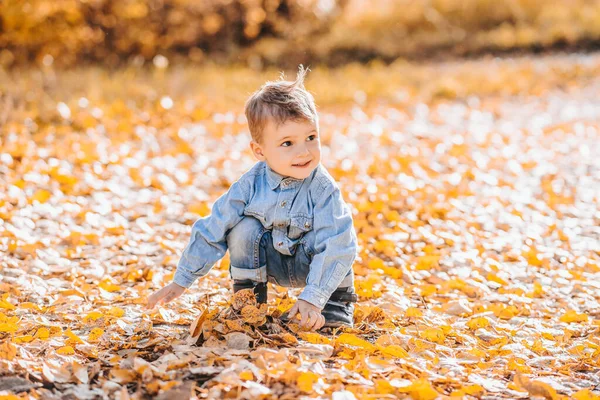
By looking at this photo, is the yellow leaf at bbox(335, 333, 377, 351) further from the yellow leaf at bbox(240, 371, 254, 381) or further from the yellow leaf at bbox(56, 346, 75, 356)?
the yellow leaf at bbox(56, 346, 75, 356)

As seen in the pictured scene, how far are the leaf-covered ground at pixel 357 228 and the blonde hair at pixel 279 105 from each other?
65 centimetres

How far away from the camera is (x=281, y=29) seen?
1209 cm

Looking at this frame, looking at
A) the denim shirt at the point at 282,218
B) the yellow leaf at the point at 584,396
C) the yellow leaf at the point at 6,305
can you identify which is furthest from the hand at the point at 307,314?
the yellow leaf at the point at 6,305

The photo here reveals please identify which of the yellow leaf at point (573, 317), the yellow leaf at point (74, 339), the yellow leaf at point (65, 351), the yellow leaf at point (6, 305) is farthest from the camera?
the yellow leaf at point (573, 317)

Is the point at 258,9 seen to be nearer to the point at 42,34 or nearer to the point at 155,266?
the point at 42,34

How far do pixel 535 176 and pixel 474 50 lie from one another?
20.9 ft

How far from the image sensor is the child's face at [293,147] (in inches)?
107

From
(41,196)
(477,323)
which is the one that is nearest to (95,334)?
(477,323)

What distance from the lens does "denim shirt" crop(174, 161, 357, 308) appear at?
2.76m

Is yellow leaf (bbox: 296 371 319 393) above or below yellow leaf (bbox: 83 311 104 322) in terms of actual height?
below

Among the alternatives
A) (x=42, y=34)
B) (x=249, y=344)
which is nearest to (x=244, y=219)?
(x=249, y=344)

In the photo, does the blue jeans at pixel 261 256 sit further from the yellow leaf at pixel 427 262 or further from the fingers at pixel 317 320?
the yellow leaf at pixel 427 262

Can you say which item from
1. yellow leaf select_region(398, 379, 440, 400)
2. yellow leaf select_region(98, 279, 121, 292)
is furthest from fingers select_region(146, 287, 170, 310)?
yellow leaf select_region(398, 379, 440, 400)

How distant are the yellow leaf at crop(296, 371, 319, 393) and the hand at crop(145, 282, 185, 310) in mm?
700
